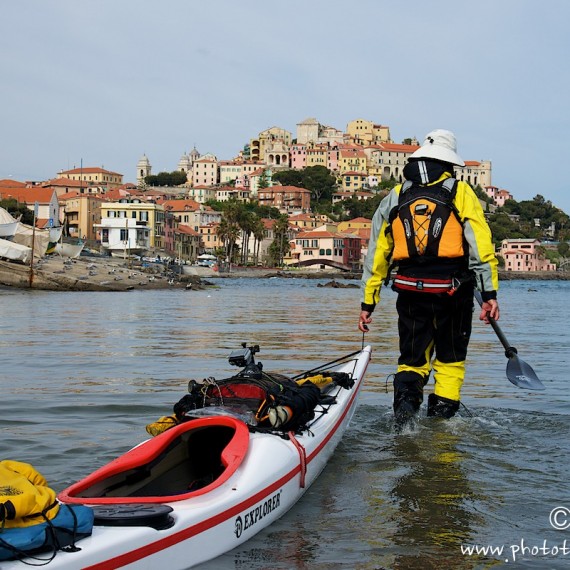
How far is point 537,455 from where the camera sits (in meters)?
7.25

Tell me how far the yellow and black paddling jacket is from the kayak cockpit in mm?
2389

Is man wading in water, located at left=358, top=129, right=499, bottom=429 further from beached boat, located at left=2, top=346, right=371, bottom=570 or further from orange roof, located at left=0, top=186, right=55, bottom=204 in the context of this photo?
orange roof, located at left=0, top=186, right=55, bottom=204

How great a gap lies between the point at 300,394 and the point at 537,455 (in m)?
2.26

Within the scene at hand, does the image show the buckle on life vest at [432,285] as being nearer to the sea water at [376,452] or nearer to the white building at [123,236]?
the sea water at [376,452]

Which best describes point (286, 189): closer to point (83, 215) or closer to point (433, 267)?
point (83, 215)

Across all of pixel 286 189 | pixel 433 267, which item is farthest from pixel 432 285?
pixel 286 189

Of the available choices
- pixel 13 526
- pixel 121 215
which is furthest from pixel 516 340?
pixel 121 215

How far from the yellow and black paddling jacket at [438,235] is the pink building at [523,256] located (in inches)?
6818

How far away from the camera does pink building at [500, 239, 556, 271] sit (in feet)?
573

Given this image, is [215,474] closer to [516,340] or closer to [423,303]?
[423,303]

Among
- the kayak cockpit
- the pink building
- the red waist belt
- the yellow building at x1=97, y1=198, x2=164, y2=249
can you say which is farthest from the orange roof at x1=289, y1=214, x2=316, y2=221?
the kayak cockpit

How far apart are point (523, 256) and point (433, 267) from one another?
17433 centimetres

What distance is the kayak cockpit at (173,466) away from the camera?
4801 mm

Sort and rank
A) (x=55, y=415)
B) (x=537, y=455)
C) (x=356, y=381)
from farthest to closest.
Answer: (x=55, y=415)
(x=356, y=381)
(x=537, y=455)
